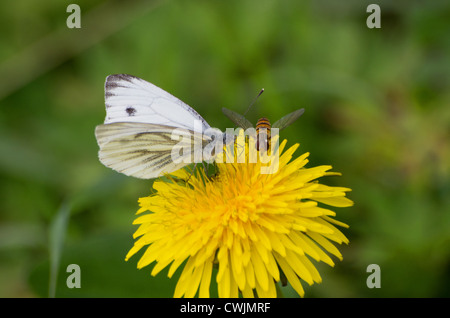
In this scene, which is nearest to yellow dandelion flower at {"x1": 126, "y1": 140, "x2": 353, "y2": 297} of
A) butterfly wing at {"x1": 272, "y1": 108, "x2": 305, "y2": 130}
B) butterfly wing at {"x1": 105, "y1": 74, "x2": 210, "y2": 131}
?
butterfly wing at {"x1": 272, "y1": 108, "x2": 305, "y2": 130}

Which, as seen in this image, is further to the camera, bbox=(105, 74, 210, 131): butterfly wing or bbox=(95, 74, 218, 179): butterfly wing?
bbox=(105, 74, 210, 131): butterfly wing

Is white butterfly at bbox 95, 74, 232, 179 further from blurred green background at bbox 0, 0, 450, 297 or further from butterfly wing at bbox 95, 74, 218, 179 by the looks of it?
blurred green background at bbox 0, 0, 450, 297

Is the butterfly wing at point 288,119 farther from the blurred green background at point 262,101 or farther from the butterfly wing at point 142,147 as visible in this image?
the blurred green background at point 262,101

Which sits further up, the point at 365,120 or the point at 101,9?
the point at 101,9

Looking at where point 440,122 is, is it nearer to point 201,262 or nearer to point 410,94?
point 410,94
